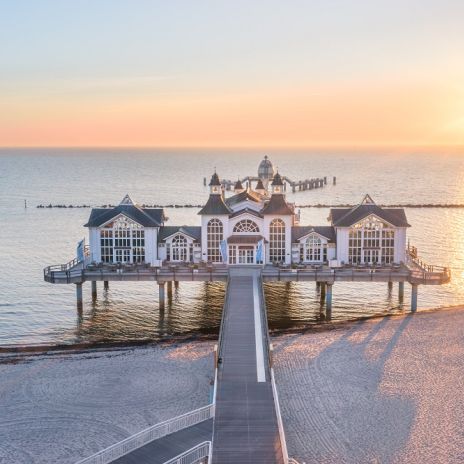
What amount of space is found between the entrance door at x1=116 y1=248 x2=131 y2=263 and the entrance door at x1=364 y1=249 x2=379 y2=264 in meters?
18.9

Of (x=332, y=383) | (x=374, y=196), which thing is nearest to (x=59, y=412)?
(x=332, y=383)

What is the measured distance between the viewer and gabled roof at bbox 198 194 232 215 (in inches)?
2067

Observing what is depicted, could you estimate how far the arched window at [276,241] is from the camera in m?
53.1

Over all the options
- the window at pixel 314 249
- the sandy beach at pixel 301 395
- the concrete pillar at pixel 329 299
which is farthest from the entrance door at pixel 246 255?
the sandy beach at pixel 301 395

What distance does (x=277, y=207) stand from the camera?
174 feet

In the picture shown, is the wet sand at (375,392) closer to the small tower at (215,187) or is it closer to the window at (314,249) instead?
the window at (314,249)

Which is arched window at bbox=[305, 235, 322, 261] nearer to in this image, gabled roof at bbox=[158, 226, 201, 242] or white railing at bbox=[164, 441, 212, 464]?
gabled roof at bbox=[158, 226, 201, 242]

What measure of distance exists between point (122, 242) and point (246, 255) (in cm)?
996

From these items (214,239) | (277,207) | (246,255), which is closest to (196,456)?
(246,255)

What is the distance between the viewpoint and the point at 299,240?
175ft

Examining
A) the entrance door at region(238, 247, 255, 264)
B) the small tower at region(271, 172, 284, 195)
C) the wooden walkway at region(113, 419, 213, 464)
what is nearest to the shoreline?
the entrance door at region(238, 247, 255, 264)

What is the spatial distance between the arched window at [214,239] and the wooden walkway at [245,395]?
10277mm

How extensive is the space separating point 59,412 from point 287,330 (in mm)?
19242

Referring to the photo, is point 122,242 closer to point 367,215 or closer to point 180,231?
point 180,231
